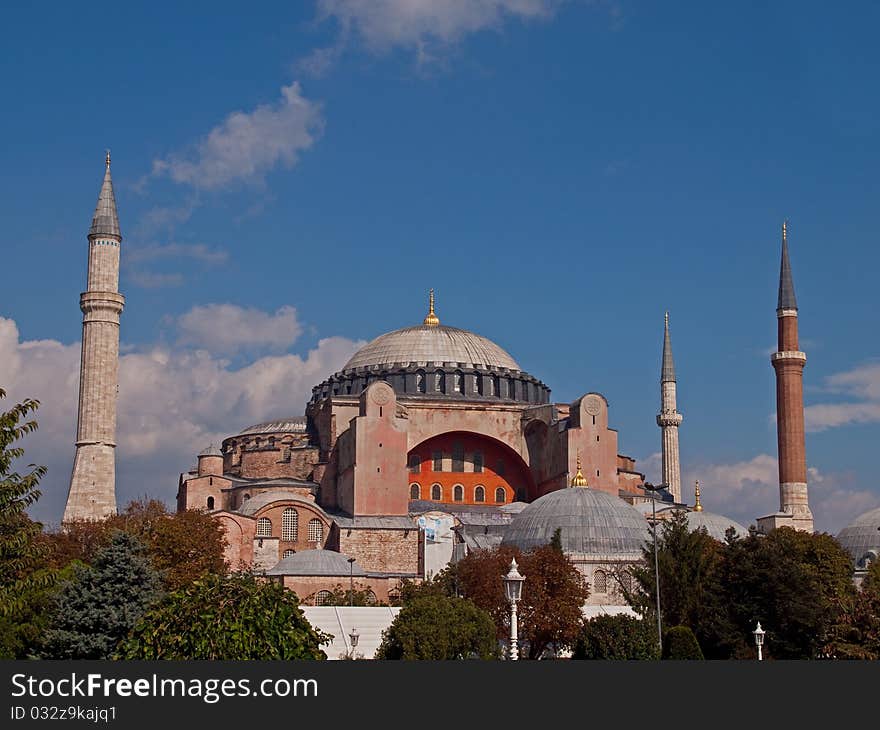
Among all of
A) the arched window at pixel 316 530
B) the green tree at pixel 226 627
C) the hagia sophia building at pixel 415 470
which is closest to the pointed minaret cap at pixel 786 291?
the hagia sophia building at pixel 415 470

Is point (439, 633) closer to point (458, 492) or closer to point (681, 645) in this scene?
point (681, 645)

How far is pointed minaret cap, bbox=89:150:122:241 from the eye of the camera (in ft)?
169

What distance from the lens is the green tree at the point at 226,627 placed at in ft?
53.2

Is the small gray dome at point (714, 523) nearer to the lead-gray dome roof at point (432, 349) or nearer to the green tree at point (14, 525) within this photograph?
the lead-gray dome roof at point (432, 349)

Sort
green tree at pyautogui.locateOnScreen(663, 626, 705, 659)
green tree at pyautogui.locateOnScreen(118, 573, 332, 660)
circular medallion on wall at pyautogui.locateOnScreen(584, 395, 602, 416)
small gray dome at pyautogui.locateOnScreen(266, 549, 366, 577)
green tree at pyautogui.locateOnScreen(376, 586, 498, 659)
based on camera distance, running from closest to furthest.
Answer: green tree at pyautogui.locateOnScreen(118, 573, 332, 660), green tree at pyautogui.locateOnScreen(663, 626, 705, 659), green tree at pyautogui.locateOnScreen(376, 586, 498, 659), small gray dome at pyautogui.locateOnScreen(266, 549, 366, 577), circular medallion on wall at pyautogui.locateOnScreen(584, 395, 602, 416)

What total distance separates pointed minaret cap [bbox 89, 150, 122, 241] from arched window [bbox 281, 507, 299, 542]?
39.4 feet

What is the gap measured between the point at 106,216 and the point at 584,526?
20.7 meters

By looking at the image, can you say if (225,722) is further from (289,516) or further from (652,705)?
(289,516)

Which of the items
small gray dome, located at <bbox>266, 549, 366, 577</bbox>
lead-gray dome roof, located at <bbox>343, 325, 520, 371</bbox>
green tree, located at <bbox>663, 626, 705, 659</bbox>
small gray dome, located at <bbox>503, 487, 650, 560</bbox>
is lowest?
green tree, located at <bbox>663, 626, 705, 659</bbox>

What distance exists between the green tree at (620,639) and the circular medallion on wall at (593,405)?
78.5ft

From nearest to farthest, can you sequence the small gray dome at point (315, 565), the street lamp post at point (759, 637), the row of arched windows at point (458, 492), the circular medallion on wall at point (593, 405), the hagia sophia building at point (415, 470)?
the street lamp post at point (759, 637) < the small gray dome at point (315, 565) < the hagia sophia building at point (415, 470) < the circular medallion on wall at point (593, 405) < the row of arched windows at point (458, 492)

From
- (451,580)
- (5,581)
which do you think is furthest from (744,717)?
(451,580)

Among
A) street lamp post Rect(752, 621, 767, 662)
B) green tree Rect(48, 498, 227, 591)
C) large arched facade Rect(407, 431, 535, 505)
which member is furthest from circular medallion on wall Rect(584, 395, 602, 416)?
street lamp post Rect(752, 621, 767, 662)

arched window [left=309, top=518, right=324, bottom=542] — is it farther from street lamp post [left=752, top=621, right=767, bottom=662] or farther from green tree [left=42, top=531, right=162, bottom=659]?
green tree [left=42, top=531, right=162, bottom=659]
